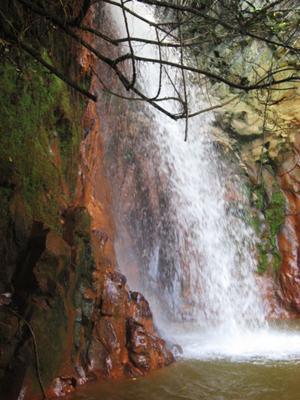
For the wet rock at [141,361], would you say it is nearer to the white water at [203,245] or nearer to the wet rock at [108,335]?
the wet rock at [108,335]

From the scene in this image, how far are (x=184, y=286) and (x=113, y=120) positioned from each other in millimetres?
3313

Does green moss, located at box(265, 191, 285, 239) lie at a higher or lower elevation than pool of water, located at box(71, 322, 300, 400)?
higher

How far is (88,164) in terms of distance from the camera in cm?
619

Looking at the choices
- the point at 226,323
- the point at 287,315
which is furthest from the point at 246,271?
the point at 226,323

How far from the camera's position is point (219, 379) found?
14.0 feet

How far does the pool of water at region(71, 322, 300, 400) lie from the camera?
3.84m

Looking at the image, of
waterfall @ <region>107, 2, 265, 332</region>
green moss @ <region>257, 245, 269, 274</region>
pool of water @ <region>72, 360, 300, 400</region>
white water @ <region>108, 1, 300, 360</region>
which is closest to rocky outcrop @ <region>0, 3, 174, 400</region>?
pool of water @ <region>72, 360, 300, 400</region>

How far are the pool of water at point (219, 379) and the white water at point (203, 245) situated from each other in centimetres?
95

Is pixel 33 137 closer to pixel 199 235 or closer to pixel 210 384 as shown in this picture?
pixel 210 384

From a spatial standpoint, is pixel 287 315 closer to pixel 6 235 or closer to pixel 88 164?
pixel 88 164

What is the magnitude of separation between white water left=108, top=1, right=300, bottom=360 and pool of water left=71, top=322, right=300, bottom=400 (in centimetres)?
95

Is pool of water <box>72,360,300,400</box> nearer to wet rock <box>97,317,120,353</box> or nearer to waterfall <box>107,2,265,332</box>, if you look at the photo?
wet rock <box>97,317,120,353</box>

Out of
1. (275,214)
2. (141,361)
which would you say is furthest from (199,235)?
(141,361)

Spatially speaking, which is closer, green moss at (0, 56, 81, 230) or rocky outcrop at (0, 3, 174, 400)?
rocky outcrop at (0, 3, 174, 400)
